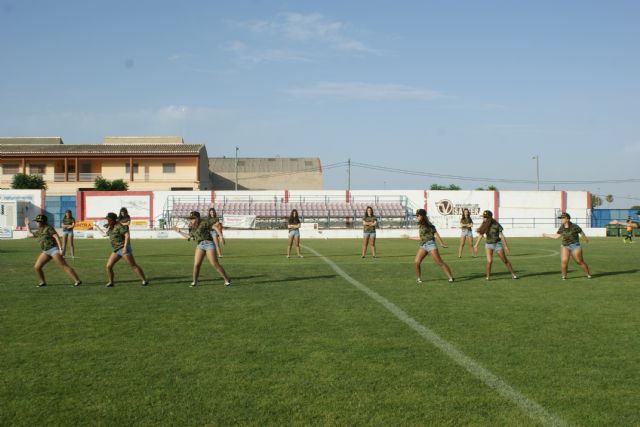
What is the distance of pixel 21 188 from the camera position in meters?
59.8

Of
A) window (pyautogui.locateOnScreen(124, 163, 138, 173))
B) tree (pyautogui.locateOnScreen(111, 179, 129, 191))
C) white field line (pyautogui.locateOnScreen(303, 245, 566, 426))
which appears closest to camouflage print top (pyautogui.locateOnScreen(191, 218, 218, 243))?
white field line (pyautogui.locateOnScreen(303, 245, 566, 426))

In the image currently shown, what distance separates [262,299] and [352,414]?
21.7 ft

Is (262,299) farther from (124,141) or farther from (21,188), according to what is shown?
(124,141)

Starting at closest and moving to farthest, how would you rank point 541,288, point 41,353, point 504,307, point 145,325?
point 41,353 → point 145,325 → point 504,307 → point 541,288

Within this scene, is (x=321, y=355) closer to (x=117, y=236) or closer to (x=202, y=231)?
(x=202, y=231)

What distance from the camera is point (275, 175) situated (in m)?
83.4

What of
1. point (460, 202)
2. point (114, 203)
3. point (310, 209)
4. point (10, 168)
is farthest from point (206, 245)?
point (10, 168)

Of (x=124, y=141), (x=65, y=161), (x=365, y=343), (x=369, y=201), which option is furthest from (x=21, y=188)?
(x=365, y=343)

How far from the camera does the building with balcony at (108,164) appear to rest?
211 feet

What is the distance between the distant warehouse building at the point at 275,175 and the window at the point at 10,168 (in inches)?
983

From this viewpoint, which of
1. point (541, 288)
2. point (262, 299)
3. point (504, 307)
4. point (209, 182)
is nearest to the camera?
point (504, 307)

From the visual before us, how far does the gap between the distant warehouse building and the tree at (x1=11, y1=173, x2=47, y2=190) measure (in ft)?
84.3

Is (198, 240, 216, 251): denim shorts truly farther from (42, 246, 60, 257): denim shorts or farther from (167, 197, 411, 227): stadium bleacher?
(167, 197, 411, 227): stadium bleacher

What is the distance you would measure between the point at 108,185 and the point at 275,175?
91.6 feet
